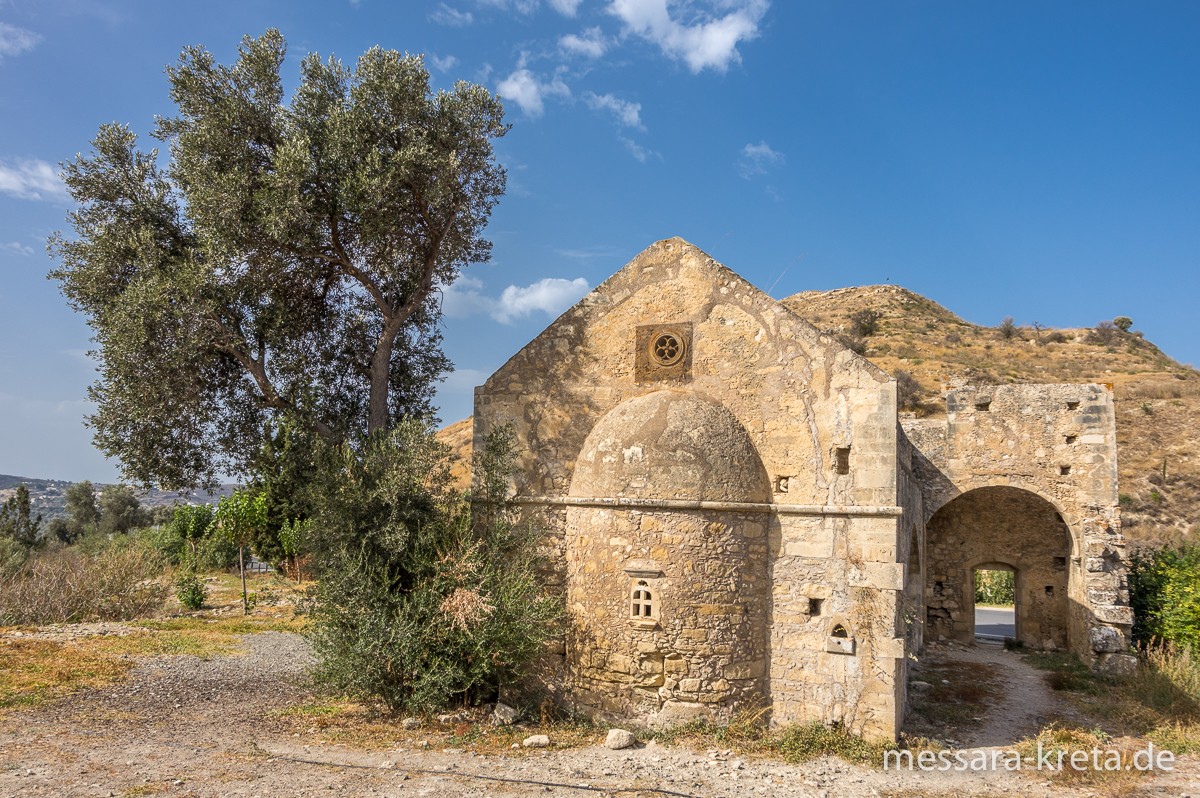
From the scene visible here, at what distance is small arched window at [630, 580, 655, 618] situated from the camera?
8.59m

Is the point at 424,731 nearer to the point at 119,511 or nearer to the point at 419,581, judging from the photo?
the point at 419,581

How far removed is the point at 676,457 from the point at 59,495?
290 feet

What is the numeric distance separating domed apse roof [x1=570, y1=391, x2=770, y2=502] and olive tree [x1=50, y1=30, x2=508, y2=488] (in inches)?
265

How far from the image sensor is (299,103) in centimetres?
1383

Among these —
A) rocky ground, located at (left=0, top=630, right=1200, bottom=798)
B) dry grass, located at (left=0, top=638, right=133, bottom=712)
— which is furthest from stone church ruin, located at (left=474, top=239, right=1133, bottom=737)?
dry grass, located at (left=0, top=638, right=133, bottom=712)

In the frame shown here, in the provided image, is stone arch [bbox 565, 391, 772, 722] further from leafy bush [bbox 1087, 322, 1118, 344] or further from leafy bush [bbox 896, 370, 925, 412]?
leafy bush [bbox 1087, 322, 1118, 344]

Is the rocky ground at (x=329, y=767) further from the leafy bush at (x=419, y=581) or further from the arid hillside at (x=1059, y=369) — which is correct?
the arid hillside at (x=1059, y=369)

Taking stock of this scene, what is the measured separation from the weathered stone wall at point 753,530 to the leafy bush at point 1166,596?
7.94 meters

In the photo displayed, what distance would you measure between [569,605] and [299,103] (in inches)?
439

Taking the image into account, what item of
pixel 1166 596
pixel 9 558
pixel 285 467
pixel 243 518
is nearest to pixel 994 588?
pixel 1166 596

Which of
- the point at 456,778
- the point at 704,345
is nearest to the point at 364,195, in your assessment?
the point at 704,345

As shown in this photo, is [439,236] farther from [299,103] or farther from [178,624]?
[178,624]

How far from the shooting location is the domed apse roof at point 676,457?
28.7ft

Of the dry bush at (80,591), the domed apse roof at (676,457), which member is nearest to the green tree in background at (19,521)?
the dry bush at (80,591)
